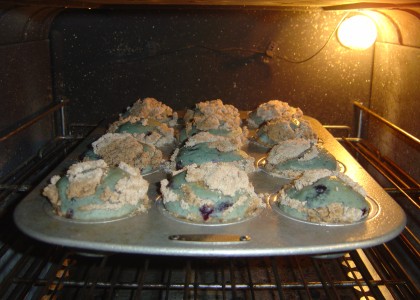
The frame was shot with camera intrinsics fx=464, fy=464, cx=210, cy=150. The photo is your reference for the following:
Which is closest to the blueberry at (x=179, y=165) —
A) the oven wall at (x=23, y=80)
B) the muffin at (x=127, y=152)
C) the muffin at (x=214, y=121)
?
the muffin at (x=127, y=152)

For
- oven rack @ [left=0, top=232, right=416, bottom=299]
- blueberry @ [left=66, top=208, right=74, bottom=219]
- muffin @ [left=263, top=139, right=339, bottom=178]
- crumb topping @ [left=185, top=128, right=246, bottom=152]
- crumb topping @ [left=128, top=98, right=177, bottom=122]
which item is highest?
crumb topping @ [left=128, top=98, right=177, bottom=122]

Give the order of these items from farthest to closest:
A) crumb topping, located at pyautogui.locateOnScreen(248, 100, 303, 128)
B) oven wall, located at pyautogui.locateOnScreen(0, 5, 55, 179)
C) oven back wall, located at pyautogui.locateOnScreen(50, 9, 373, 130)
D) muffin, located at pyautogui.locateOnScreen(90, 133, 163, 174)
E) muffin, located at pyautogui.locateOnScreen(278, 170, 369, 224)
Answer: oven back wall, located at pyautogui.locateOnScreen(50, 9, 373, 130), crumb topping, located at pyautogui.locateOnScreen(248, 100, 303, 128), oven wall, located at pyautogui.locateOnScreen(0, 5, 55, 179), muffin, located at pyautogui.locateOnScreen(90, 133, 163, 174), muffin, located at pyautogui.locateOnScreen(278, 170, 369, 224)

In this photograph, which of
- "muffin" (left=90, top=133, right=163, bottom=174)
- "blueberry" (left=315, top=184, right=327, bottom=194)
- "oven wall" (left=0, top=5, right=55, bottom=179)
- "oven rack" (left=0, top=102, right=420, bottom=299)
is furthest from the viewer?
"oven wall" (left=0, top=5, right=55, bottom=179)

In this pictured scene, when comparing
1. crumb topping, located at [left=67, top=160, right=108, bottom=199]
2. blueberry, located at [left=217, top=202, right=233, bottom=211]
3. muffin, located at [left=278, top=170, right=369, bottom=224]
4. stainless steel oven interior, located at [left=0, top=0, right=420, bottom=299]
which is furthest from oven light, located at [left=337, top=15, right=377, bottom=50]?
crumb topping, located at [left=67, top=160, right=108, bottom=199]

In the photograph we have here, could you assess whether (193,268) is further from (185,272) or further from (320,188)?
(320,188)

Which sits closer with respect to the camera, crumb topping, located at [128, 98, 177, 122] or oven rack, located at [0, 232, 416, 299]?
oven rack, located at [0, 232, 416, 299]

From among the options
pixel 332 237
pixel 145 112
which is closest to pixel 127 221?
pixel 332 237

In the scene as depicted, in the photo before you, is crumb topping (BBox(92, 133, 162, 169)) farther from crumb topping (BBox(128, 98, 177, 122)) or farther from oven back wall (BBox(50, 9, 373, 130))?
oven back wall (BBox(50, 9, 373, 130))
